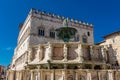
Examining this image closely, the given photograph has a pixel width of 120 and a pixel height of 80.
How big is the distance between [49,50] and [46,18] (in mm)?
20805

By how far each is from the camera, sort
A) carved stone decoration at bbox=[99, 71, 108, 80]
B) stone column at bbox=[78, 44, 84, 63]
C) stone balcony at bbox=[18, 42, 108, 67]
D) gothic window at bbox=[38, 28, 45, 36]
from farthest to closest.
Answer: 1. gothic window at bbox=[38, 28, 45, 36]
2. stone balcony at bbox=[18, 42, 108, 67]
3. stone column at bbox=[78, 44, 84, 63]
4. carved stone decoration at bbox=[99, 71, 108, 80]

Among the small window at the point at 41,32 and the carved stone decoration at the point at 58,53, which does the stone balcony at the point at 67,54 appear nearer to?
the carved stone decoration at the point at 58,53

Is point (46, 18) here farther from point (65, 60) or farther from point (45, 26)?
point (65, 60)

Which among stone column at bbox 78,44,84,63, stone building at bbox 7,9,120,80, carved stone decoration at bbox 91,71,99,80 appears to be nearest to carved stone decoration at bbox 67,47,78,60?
stone building at bbox 7,9,120,80

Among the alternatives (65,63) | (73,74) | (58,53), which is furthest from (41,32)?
(73,74)

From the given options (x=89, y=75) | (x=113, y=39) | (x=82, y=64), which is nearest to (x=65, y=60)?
→ (x=82, y=64)

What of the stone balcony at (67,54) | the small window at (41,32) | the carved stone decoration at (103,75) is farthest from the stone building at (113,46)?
the small window at (41,32)

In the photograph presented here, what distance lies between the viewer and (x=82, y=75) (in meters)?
14.0

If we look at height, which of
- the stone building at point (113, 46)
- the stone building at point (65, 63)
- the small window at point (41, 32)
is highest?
the small window at point (41, 32)

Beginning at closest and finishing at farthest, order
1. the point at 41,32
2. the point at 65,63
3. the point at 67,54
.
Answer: the point at 65,63, the point at 67,54, the point at 41,32

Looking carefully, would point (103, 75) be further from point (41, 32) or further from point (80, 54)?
point (41, 32)

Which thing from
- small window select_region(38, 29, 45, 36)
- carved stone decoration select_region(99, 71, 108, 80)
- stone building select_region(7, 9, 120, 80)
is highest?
small window select_region(38, 29, 45, 36)

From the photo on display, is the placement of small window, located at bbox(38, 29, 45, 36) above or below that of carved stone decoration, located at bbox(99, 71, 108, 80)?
above

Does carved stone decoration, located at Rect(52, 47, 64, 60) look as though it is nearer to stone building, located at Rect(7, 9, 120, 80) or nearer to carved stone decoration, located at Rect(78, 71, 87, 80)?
stone building, located at Rect(7, 9, 120, 80)
